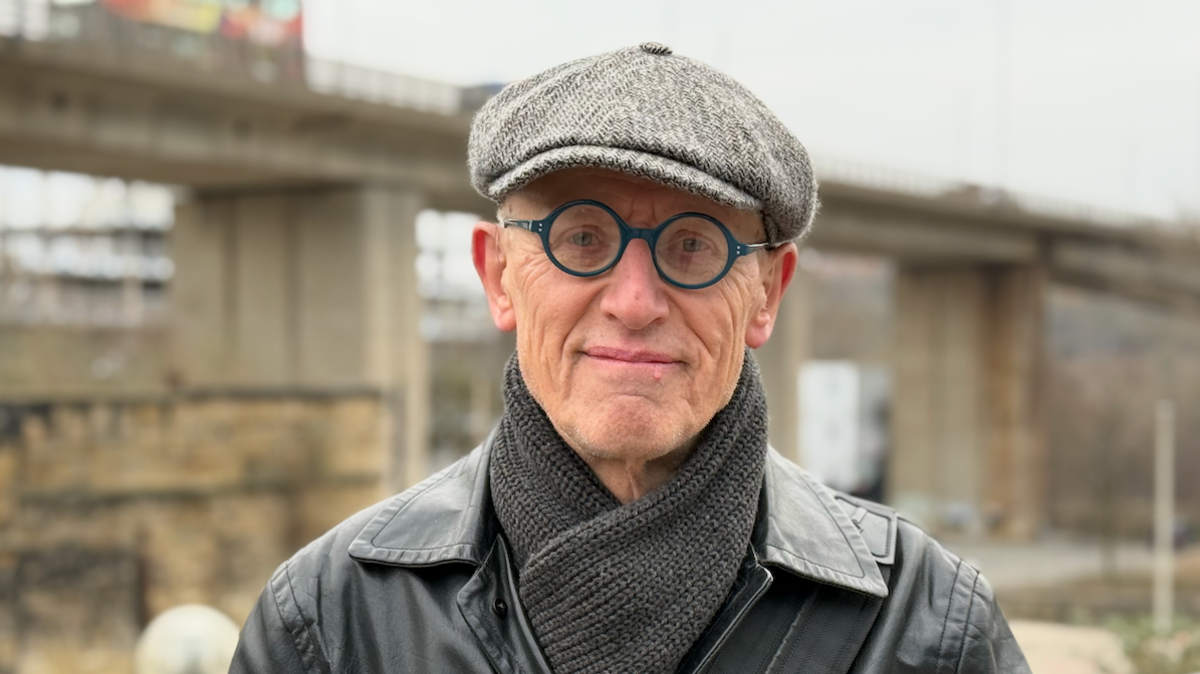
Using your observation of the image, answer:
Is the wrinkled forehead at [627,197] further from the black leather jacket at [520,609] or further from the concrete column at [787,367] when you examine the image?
the concrete column at [787,367]

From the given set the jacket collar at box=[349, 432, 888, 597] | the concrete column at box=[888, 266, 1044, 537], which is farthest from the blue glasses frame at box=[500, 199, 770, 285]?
the concrete column at box=[888, 266, 1044, 537]

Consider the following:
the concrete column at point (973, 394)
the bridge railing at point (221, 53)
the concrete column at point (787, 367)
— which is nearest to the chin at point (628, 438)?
the bridge railing at point (221, 53)

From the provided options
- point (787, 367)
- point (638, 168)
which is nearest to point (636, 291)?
point (638, 168)

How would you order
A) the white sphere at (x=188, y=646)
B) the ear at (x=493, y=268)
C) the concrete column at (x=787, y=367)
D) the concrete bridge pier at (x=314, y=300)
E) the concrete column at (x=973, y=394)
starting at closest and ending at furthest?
the ear at (x=493, y=268) < the white sphere at (x=188, y=646) < the concrete bridge pier at (x=314, y=300) < the concrete column at (x=787, y=367) < the concrete column at (x=973, y=394)

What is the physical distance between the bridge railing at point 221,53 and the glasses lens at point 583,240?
19478 millimetres

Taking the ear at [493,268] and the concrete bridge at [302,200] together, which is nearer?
the ear at [493,268]

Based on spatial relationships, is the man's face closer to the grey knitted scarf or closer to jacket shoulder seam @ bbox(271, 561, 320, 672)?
the grey knitted scarf

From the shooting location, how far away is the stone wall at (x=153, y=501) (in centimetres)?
2067

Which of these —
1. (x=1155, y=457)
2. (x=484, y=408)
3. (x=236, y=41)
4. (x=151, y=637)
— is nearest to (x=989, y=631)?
(x=151, y=637)

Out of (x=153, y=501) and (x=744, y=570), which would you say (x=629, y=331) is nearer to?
(x=744, y=570)

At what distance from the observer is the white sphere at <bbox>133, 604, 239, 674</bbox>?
7.10m

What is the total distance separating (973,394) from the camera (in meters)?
45.7

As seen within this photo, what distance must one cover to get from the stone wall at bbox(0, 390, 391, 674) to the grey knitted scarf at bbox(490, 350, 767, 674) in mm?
20057

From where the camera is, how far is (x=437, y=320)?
7019 centimetres
